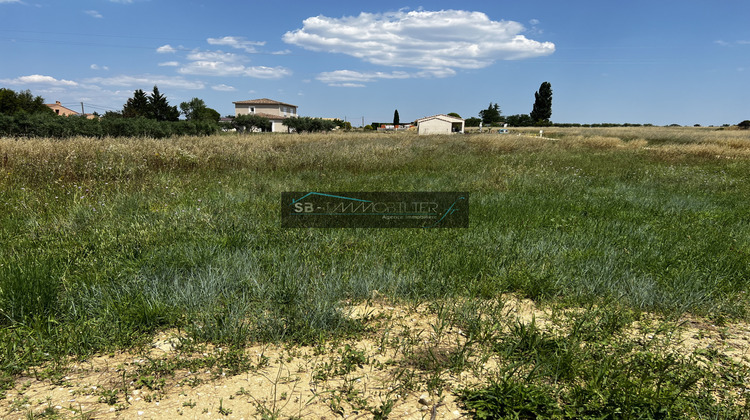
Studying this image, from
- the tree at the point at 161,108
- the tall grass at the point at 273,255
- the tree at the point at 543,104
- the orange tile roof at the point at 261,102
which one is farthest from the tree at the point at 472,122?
Answer: the tall grass at the point at 273,255

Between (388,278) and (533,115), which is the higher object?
(533,115)

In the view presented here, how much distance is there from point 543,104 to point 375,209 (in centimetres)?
8809

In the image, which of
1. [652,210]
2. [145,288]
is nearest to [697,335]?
[145,288]

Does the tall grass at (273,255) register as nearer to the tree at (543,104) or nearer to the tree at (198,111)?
the tree at (198,111)

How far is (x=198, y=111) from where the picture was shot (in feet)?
221

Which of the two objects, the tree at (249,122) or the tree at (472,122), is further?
the tree at (472,122)

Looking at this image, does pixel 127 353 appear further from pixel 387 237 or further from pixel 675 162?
pixel 675 162

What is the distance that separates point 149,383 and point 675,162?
1933 cm

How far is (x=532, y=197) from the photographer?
25.1 ft

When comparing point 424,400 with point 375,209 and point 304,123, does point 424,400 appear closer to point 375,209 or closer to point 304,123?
point 375,209

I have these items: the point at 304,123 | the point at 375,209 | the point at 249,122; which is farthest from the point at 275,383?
the point at 249,122

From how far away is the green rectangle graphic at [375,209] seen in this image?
557cm

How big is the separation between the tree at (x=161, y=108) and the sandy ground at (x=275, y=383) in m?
60.4

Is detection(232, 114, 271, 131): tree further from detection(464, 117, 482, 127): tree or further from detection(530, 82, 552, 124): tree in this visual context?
detection(530, 82, 552, 124): tree
